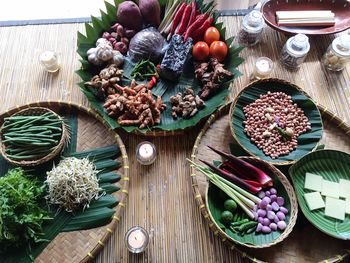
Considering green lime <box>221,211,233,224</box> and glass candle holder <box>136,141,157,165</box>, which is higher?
green lime <box>221,211,233,224</box>

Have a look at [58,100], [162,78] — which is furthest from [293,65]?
[58,100]

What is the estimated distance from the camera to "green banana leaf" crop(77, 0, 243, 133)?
75.8 inches

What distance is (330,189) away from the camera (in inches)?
68.2

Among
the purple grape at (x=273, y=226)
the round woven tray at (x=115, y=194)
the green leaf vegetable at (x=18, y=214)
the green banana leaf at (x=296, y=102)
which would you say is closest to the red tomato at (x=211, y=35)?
the green banana leaf at (x=296, y=102)

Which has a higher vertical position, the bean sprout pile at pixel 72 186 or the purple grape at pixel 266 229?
the purple grape at pixel 266 229

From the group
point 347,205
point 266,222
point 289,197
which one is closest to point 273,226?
point 266,222

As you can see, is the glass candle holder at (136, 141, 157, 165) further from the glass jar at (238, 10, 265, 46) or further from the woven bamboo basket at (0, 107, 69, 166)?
the glass jar at (238, 10, 265, 46)

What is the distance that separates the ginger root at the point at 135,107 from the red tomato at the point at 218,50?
0.45 metres

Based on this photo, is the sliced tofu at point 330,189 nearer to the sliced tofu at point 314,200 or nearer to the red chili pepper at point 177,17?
the sliced tofu at point 314,200

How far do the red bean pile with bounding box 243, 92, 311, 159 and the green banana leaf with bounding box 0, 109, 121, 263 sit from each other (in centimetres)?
75

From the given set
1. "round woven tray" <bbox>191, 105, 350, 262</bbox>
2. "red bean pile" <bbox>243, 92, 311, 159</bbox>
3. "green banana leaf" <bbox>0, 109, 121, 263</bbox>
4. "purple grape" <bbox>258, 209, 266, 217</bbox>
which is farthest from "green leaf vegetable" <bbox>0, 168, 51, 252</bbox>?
"red bean pile" <bbox>243, 92, 311, 159</bbox>

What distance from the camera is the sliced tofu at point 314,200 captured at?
5.49 ft

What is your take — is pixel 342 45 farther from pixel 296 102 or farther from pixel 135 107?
pixel 135 107

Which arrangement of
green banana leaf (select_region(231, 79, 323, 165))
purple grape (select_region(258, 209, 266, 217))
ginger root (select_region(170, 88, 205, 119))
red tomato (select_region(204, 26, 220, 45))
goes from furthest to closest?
red tomato (select_region(204, 26, 220, 45)) < ginger root (select_region(170, 88, 205, 119)) < green banana leaf (select_region(231, 79, 323, 165)) < purple grape (select_region(258, 209, 266, 217))
